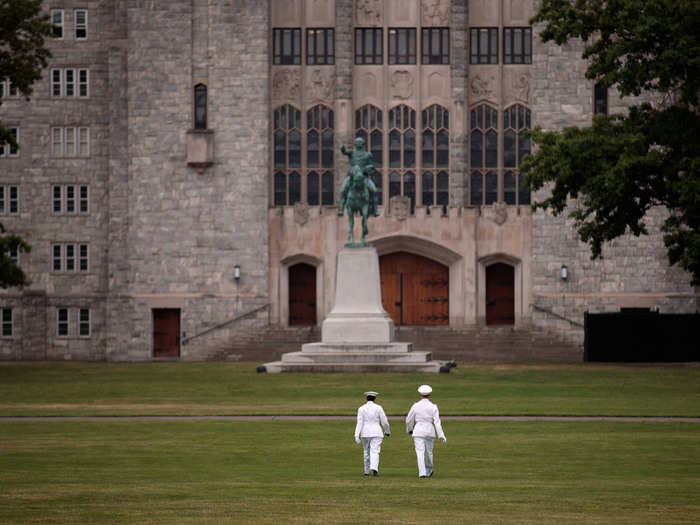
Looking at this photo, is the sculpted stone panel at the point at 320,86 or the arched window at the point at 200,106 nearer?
the arched window at the point at 200,106

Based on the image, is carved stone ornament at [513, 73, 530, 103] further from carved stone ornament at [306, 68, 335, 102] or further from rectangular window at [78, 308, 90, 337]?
rectangular window at [78, 308, 90, 337]

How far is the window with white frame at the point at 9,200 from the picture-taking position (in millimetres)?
64938

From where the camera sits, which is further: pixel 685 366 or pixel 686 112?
pixel 685 366

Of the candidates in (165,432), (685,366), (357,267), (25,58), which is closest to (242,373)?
(357,267)

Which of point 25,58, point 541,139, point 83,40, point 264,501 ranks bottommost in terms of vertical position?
point 264,501

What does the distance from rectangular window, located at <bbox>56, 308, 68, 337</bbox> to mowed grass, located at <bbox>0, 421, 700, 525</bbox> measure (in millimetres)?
38330

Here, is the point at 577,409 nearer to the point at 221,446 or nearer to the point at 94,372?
the point at 221,446

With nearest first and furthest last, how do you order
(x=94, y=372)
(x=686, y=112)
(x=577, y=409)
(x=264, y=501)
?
Answer: (x=264, y=501), (x=577, y=409), (x=686, y=112), (x=94, y=372)

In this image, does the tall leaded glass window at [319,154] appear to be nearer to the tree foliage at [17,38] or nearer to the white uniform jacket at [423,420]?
the tree foliage at [17,38]

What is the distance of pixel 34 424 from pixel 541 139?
21500 millimetres

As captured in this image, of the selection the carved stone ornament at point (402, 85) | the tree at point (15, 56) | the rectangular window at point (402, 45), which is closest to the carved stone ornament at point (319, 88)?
the carved stone ornament at point (402, 85)

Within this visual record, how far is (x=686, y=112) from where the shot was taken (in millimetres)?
41344

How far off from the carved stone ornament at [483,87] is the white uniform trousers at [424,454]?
Result: 45.9m

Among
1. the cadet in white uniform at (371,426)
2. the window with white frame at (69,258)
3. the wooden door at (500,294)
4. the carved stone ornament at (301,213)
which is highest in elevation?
the carved stone ornament at (301,213)
